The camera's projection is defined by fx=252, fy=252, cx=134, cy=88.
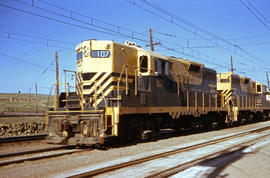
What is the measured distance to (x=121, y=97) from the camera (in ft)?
26.0

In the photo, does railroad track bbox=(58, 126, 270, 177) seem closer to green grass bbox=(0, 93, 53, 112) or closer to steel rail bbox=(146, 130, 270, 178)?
steel rail bbox=(146, 130, 270, 178)

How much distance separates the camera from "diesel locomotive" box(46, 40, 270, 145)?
760cm

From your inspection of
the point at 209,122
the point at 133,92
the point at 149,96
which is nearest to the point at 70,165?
the point at 133,92

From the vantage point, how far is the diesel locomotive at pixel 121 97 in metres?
7.60

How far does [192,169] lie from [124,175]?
134cm

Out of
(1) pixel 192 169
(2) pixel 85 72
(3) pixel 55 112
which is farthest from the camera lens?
(2) pixel 85 72

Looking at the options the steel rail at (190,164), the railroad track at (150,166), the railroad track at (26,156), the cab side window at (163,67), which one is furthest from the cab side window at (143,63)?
the steel rail at (190,164)

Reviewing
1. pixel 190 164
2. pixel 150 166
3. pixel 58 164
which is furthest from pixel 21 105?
pixel 190 164

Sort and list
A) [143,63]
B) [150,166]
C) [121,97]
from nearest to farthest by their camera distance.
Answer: [150,166] → [121,97] → [143,63]

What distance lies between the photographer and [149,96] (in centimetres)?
918

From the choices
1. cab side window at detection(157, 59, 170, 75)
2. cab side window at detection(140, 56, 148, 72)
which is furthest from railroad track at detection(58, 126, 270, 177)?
cab side window at detection(157, 59, 170, 75)

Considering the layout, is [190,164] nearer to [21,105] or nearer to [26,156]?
[26,156]

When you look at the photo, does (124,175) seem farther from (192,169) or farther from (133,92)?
(133,92)

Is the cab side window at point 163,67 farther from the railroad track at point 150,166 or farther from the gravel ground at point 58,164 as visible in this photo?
the railroad track at point 150,166
